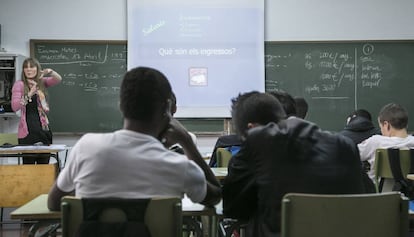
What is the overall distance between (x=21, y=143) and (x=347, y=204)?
450cm

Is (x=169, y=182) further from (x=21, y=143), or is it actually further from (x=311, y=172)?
(x=21, y=143)

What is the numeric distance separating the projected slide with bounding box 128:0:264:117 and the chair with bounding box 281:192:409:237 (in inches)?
189

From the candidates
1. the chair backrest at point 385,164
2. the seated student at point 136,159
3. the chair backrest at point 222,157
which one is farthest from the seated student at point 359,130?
the seated student at point 136,159

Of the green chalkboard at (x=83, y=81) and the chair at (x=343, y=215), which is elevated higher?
the green chalkboard at (x=83, y=81)

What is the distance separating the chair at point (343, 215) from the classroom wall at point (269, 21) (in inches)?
190

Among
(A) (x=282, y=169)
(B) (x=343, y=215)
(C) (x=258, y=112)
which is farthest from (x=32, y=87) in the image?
(B) (x=343, y=215)

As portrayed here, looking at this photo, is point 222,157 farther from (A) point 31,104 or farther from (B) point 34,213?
(A) point 31,104

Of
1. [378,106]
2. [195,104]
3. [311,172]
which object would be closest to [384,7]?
[378,106]

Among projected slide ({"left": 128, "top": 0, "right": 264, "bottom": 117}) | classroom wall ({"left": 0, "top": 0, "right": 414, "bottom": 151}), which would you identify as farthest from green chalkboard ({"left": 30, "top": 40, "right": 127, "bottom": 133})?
projected slide ({"left": 128, "top": 0, "right": 264, "bottom": 117})

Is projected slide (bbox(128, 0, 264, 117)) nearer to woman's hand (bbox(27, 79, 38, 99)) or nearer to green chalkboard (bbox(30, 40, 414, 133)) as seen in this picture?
green chalkboard (bbox(30, 40, 414, 133))

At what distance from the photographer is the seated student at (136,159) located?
161 centimetres

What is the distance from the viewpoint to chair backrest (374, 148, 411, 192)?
3453mm

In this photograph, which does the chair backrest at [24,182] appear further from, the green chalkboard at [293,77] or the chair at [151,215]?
the green chalkboard at [293,77]

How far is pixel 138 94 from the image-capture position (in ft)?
5.55
